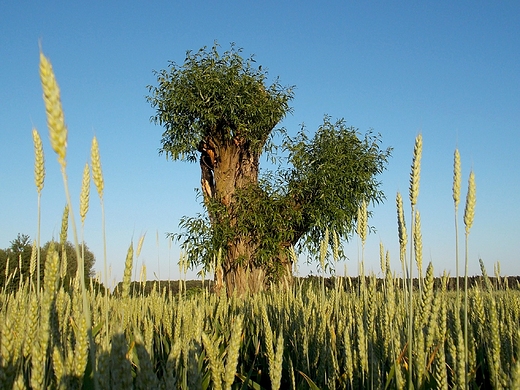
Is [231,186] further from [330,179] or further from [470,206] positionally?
[470,206]

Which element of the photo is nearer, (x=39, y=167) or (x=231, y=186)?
(x=39, y=167)

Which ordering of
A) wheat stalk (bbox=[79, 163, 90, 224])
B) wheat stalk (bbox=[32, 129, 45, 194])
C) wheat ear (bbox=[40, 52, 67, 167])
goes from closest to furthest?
wheat ear (bbox=[40, 52, 67, 167])
wheat stalk (bbox=[79, 163, 90, 224])
wheat stalk (bbox=[32, 129, 45, 194])

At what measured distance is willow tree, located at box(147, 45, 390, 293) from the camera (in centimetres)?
1462

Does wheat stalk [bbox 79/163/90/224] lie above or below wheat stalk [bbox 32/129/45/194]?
below

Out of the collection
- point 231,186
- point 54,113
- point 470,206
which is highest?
point 231,186

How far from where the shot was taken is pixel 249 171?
52.2 ft

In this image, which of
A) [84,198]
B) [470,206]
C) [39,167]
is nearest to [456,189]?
[470,206]

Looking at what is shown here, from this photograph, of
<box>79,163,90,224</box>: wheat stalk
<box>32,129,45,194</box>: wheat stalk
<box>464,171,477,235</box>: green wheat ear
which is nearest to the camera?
<box>79,163,90,224</box>: wheat stalk

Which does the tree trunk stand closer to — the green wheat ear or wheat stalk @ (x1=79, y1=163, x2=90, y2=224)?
the green wheat ear

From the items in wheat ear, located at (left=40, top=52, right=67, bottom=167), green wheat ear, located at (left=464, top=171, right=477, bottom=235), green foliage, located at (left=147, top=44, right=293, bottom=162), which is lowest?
green wheat ear, located at (left=464, top=171, right=477, bottom=235)

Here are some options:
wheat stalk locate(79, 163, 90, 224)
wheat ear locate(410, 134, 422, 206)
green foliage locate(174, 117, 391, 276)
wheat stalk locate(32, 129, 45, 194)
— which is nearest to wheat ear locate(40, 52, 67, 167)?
wheat stalk locate(79, 163, 90, 224)

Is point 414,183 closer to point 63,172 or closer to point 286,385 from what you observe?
point 63,172

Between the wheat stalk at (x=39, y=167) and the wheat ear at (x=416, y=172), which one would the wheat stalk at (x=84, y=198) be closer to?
the wheat stalk at (x=39, y=167)

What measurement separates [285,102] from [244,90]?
1.82 meters
